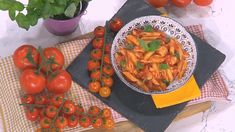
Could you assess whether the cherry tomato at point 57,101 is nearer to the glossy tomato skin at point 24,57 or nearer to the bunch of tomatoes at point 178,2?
the glossy tomato skin at point 24,57

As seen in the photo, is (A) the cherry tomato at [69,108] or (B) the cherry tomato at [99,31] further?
(B) the cherry tomato at [99,31]

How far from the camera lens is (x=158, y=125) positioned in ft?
3.06

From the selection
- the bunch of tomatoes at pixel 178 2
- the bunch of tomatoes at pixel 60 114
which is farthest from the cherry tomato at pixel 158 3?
the bunch of tomatoes at pixel 60 114

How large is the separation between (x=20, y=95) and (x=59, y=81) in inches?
4.2

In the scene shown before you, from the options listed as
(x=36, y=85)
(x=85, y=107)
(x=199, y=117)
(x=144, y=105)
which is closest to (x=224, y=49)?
(x=199, y=117)

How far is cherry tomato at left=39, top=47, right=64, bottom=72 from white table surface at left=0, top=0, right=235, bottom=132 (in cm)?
11

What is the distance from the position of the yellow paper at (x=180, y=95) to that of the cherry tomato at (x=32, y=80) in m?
0.26

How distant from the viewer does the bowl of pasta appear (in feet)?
2.97

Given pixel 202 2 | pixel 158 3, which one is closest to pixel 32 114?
pixel 158 3

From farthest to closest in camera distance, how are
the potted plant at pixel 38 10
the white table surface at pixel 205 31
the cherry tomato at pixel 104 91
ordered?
the white table surface at pixel 205 31 → the cherry tomato at pixel 104 91 → the potted plant at pixel 38 10

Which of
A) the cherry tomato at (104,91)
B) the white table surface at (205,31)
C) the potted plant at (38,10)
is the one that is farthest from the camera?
the white table surface at (205,31)

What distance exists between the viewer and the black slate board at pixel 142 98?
0.93 meters

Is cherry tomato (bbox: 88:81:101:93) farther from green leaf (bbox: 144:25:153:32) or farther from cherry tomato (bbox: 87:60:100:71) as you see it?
green leaf (bbox: 144:25:153:32)

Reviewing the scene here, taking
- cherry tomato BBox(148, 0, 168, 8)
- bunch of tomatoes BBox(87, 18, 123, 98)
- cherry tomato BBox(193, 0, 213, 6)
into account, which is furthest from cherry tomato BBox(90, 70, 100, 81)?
cherry tomato BBox(193, 0, 213, 6)
